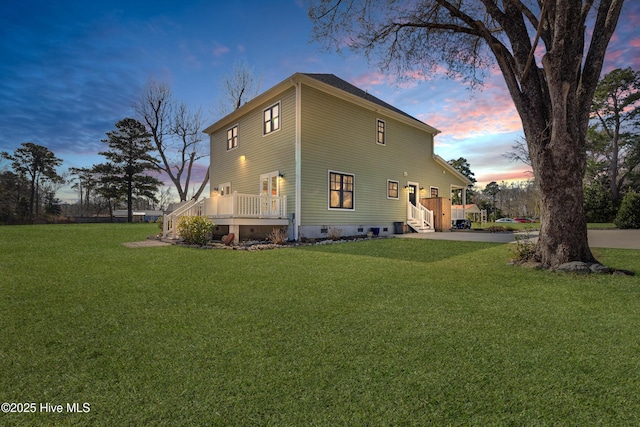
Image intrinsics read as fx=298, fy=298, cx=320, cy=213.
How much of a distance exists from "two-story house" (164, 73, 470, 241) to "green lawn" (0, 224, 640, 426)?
6507 millimetres

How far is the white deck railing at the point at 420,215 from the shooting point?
15.0 m

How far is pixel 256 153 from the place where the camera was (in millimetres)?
13305

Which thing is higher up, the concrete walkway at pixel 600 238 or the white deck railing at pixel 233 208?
the white deck railing at pixel 233 208

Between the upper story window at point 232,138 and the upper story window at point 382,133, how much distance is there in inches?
273

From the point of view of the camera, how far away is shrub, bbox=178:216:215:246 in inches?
375

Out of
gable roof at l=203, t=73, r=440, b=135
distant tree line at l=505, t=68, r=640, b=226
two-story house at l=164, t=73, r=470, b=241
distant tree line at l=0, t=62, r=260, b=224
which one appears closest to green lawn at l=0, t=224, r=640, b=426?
two-story house at l=164, t=73, r=470, b=241

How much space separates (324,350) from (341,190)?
1022 centimetres

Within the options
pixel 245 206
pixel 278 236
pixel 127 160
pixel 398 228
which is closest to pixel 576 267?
pixel 278 236

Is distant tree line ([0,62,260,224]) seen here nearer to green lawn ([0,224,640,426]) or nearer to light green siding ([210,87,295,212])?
light green siding ([210,87,295,212])

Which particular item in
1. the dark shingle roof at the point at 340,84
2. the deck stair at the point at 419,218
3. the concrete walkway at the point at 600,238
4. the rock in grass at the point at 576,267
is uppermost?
the dark shingle roof at the point at 340,84

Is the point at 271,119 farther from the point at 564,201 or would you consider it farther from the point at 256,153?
the point at 564,201

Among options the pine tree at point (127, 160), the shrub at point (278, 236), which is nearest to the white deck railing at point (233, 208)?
the shrub at point (278, 236)

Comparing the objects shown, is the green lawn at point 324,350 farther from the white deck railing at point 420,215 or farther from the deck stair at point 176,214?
the white deck railing at point 420,215

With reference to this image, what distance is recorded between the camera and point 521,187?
57438 mm
